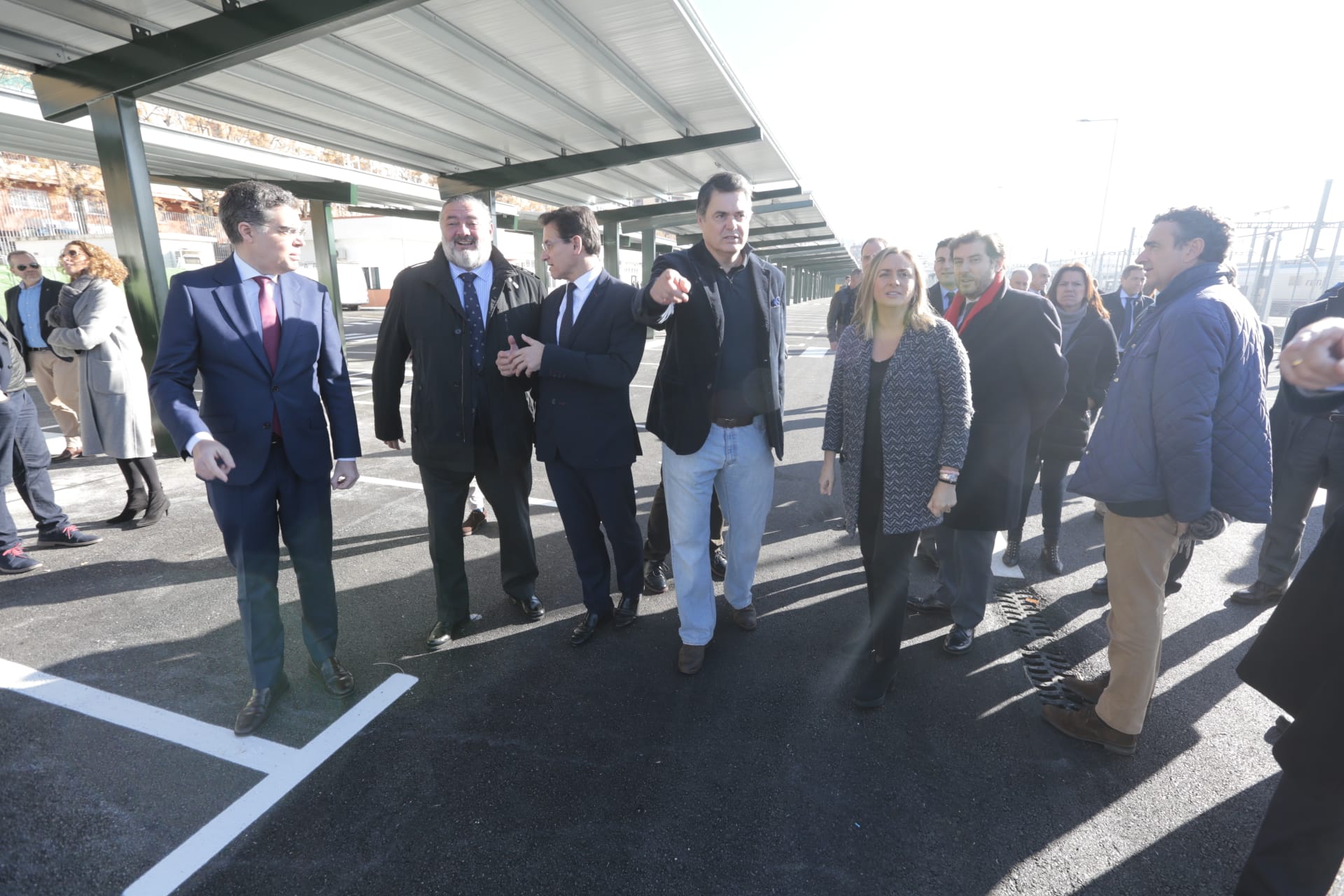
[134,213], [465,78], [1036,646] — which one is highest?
[465,78]

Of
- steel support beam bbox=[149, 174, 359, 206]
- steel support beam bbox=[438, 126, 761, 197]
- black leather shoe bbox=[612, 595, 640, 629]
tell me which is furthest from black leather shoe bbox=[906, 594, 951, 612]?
steel support beam bbox=[149, 174, 359, 206]

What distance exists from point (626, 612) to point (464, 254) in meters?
2.02

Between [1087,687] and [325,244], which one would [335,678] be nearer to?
[1087,687]

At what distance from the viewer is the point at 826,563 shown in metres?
4.34

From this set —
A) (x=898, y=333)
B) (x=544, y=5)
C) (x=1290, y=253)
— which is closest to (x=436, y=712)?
(x=898, y=333)

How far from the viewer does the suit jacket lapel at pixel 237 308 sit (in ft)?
8.29

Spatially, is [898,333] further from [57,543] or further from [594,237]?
[57,543]

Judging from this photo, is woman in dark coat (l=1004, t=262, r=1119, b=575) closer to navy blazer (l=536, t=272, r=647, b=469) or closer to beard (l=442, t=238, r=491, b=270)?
navy blazer (l=536, t=272, r=647, b=469)

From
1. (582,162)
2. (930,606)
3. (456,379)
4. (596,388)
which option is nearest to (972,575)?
(930,606)

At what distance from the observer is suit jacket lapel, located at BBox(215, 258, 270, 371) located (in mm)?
2527

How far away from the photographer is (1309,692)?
1.73m

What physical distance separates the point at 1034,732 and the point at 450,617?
9.12ft

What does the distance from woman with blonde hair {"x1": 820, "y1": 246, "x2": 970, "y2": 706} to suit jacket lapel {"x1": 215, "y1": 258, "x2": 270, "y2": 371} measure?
8.09 feet

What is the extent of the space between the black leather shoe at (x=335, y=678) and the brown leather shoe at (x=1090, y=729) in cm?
306
